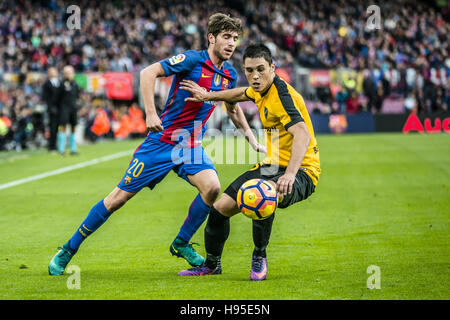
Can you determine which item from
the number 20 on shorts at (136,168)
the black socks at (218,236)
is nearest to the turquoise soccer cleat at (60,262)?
the number 20 on shorts at (136,168)

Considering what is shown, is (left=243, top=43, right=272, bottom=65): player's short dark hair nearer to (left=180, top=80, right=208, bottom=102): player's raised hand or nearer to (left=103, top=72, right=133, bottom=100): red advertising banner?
(left=180, top=80, right=208, bottom=102): player's raised hand

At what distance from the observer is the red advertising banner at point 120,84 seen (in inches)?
1174

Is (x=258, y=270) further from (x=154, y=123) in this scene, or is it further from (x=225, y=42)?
(x=225, y=42)

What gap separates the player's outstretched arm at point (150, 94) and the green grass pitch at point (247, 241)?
1224mm

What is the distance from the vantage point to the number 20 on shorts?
6348mm

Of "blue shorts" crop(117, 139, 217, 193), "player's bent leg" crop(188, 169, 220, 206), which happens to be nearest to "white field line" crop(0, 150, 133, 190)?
"blue shorts" crop(117, 139, 217, 193)

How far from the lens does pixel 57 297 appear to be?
17.1 feet

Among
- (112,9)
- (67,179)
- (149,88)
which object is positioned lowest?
(67,179)

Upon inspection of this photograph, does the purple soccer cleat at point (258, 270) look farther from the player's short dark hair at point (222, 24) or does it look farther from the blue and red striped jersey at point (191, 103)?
the player's short dark hair at point (222, 24)

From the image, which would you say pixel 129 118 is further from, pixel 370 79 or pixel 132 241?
pixel 132 241

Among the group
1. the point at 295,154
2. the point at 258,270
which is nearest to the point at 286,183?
the point at 295,154

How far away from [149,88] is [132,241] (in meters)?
2.25
